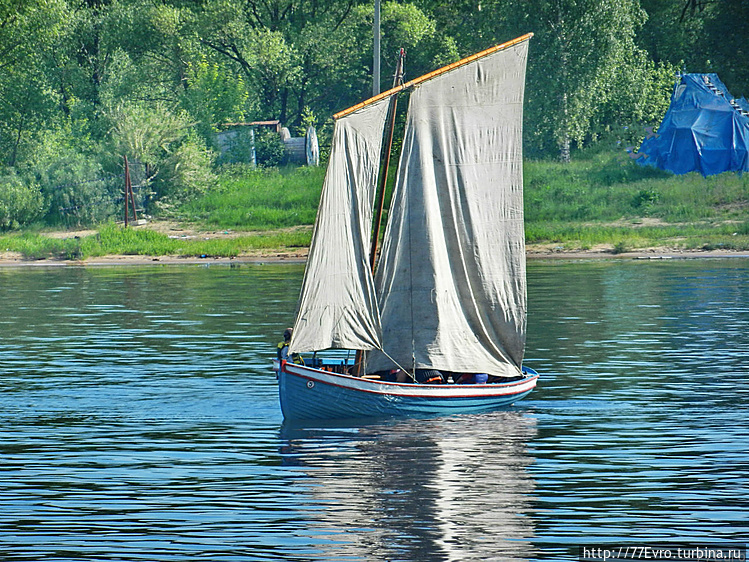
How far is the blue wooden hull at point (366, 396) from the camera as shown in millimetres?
22750

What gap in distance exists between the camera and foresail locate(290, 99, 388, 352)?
2244 centimetres

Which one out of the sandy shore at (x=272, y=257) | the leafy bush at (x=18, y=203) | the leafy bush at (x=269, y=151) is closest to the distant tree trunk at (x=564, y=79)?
the sandy shore at (x=272, y=257)

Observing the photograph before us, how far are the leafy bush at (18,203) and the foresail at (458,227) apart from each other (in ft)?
150

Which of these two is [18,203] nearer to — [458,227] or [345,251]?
[458,227]

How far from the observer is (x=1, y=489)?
60.5 feet

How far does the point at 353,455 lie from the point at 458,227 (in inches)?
233

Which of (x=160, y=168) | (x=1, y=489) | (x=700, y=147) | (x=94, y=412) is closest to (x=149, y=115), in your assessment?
(x=160, y=168)

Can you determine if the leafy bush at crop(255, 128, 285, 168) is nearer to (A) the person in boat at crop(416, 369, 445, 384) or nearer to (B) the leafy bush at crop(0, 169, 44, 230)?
(B) the leafy bush at crop(0, 169, 44, 230)

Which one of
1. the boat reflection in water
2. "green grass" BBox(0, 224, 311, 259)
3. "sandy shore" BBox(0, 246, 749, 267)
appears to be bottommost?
the boat reflection in water

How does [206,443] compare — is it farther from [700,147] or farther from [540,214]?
[700,147]

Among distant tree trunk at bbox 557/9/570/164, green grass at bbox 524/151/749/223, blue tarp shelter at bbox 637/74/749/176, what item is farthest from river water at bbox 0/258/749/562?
distant tree trunk at bbox 557/9/570/164

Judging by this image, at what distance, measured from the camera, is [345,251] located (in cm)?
2283

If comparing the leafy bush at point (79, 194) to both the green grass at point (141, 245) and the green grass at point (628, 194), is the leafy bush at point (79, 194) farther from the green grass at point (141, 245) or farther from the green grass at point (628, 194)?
the green grass at point (628, 194)

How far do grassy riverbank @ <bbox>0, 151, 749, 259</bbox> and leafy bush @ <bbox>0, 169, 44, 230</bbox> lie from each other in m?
1.29
